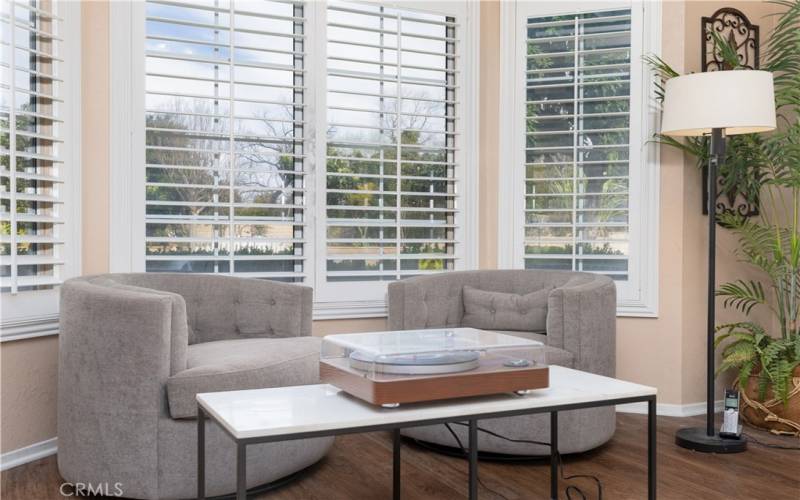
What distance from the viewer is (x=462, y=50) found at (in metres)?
4.49

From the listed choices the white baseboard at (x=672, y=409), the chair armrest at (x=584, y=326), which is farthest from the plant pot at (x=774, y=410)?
the chair armrest at (x=584, y=326)

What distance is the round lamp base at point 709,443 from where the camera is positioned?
3434mm

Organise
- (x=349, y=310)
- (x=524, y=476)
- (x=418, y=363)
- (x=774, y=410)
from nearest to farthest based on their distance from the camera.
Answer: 1. (x=418, y=363)
2. (x=524, y=476)
3. (x=774, y=410)
4. (x=349, y=310)

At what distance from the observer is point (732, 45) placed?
165 inches

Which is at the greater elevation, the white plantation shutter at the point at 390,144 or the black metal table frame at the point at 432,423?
the white plantation shutter at the point at 390,144

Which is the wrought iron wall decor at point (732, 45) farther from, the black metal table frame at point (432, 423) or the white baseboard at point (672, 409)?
the black metal table frame at point (432, 423)

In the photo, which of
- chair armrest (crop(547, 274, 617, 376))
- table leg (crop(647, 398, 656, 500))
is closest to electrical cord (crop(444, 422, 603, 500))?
chair armrest (crop(547, 274, 617, 376))

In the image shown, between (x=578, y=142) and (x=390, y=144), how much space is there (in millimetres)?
1086

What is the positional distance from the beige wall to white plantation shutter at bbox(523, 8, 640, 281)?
0.22 metres

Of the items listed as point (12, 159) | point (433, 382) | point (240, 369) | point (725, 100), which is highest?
point (725, 100)

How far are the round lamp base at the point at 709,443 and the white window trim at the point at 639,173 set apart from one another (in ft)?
2.74

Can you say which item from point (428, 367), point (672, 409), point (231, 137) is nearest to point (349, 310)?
point (231, 137)

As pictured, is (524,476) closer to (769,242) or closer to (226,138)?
(769,242)

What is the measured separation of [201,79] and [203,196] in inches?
22.9
